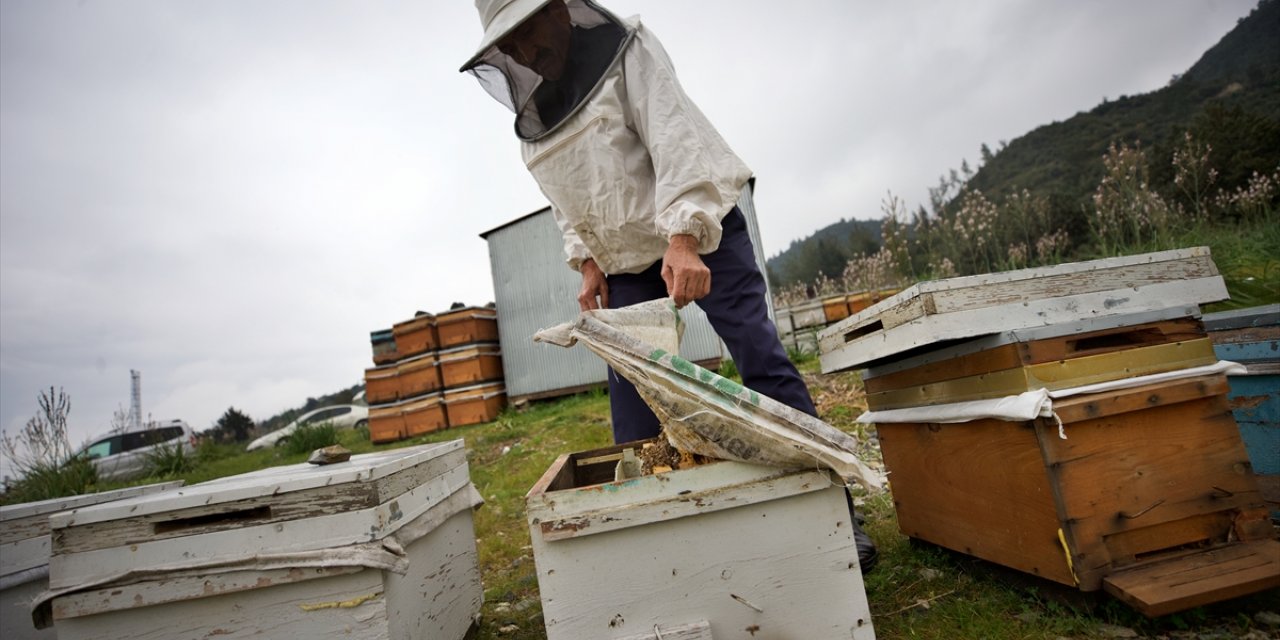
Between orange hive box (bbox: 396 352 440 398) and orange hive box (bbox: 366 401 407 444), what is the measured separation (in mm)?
334

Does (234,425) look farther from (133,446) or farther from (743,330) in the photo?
(743,330)

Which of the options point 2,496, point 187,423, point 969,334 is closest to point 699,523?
point 969,334

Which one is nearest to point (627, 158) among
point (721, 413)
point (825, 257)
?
point (721, 413)

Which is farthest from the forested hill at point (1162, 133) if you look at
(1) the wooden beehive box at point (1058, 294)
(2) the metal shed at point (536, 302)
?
(1) the wooden beehive box at point (1058, 294)

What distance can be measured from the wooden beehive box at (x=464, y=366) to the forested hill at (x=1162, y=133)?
51.7 feet

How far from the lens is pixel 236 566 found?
1.27 meters

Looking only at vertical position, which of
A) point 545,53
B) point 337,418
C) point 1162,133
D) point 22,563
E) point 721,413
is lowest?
point 22,563

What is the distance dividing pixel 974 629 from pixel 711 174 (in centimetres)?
143

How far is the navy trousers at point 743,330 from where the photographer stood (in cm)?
193

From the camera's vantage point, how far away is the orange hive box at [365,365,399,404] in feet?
28.5

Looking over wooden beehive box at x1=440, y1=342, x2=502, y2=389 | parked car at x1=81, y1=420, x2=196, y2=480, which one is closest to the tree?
parked car at x1=81, y1=420, x2=196, y2=480

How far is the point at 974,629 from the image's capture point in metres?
1.42

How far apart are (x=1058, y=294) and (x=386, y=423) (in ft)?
29.4

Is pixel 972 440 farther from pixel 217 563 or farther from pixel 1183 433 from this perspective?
pixel 217 563
